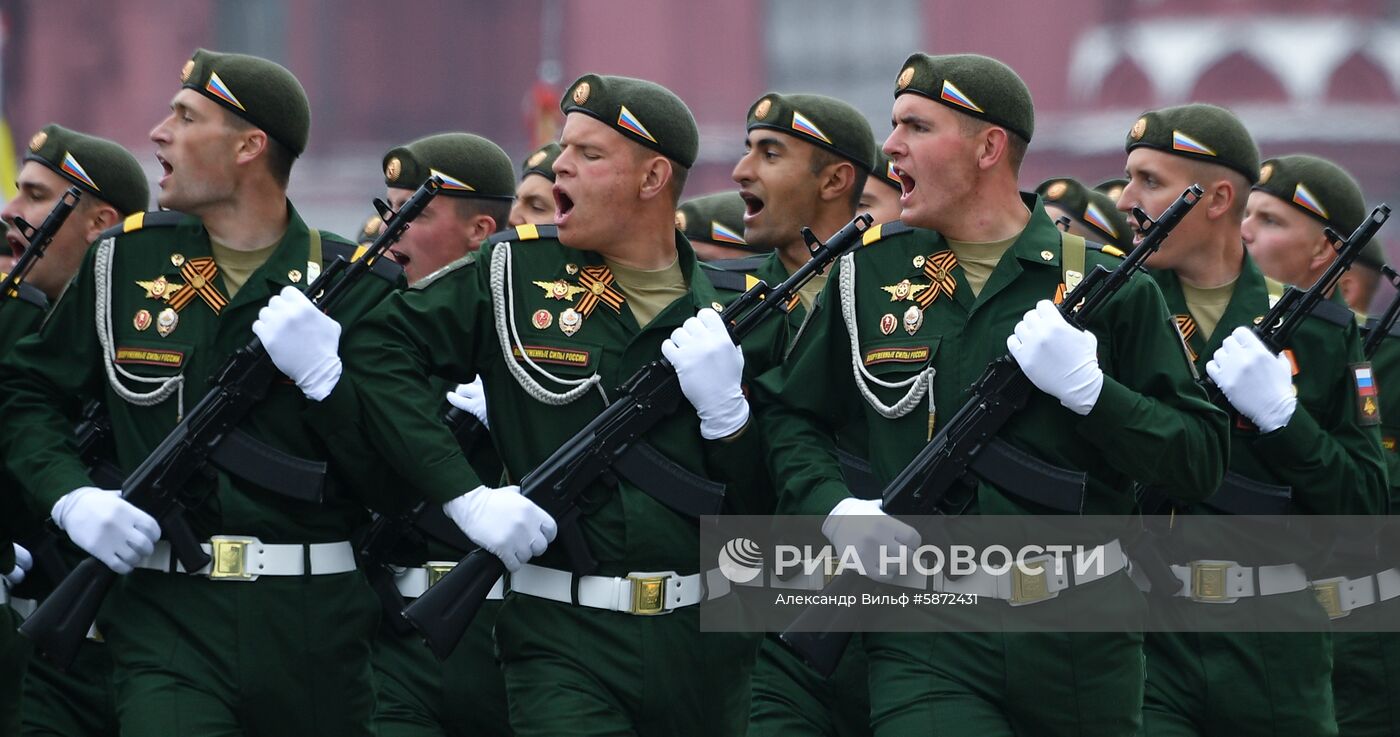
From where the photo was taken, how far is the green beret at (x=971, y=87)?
19.3 ft

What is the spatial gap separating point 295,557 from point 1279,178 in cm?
391

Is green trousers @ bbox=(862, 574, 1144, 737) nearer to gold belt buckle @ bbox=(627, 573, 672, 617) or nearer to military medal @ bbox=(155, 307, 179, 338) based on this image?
gold belt buckle @ bbox=(627, 573, 672, 617)

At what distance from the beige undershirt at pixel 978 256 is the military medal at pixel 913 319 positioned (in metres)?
0.17

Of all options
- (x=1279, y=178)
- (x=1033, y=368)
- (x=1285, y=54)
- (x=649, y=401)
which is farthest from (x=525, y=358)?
(x=1285, y=54)

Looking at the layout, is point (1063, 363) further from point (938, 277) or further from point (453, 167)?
point (453, 167)

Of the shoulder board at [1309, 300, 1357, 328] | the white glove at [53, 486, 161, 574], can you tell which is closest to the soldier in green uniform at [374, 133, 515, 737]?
the white glove at [53, 486, 161, 574]

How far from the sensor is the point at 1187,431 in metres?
5.51

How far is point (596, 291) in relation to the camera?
6.05 meters

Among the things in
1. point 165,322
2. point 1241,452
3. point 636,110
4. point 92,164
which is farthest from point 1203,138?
point 92,164

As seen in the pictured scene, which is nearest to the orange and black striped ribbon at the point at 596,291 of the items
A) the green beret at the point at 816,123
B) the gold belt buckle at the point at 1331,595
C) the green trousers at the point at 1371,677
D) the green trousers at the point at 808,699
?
the green trousers at the point at 808,699

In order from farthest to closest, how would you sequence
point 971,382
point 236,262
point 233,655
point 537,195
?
point 537,195
point 236,262
point 233,655
point 971,382

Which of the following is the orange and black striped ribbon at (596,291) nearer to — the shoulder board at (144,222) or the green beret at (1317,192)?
the shoulder board at (144,222)

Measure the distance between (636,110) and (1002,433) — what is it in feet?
4.83

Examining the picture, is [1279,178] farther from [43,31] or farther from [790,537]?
[43,31]
